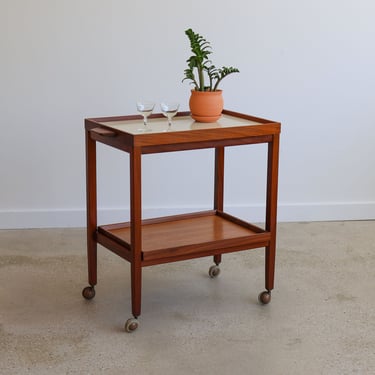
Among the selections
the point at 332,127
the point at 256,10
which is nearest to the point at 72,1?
the point at 256,10

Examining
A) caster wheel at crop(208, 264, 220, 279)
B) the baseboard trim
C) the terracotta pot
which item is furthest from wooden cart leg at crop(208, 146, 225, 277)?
the baseboard trim

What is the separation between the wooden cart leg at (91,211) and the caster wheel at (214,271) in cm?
57

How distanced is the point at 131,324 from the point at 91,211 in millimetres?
516

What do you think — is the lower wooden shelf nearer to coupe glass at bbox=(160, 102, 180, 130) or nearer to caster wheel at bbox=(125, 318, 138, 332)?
caster wheel at bbox=(125, 318, 138, 332)

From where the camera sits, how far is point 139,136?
2.94 metres

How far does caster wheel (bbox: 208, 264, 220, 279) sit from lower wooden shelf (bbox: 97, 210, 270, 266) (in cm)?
26

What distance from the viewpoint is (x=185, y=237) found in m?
3.27

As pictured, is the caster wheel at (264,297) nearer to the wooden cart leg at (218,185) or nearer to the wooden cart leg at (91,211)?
the wooden cart leg at (218,185)

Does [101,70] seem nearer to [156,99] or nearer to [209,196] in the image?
[156,99]

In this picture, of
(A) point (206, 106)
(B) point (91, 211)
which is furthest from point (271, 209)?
(B) point (91, 211)

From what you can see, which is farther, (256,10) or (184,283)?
(256,10)

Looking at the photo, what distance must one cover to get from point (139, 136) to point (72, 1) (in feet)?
4.68

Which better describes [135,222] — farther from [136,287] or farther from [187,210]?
[187,210]

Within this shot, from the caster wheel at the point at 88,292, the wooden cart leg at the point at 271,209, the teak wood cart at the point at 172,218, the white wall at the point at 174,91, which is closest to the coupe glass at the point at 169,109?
the teak wood cart at the point at 172,218
